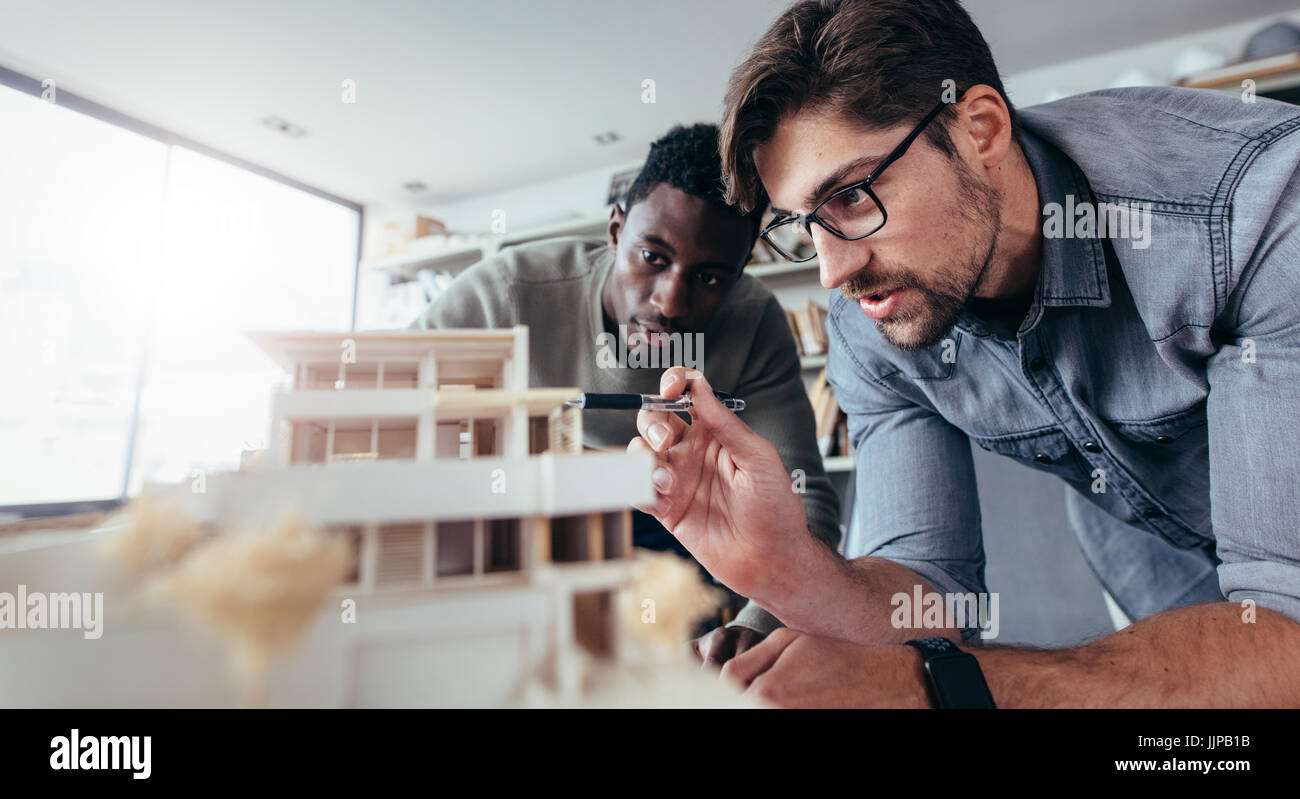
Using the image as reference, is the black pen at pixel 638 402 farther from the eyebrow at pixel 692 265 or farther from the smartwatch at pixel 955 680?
the smartwatch at pixel 955 680

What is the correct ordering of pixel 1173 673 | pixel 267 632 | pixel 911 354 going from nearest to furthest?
pixel 267 632, pixel 1173 673, pixel 911 354

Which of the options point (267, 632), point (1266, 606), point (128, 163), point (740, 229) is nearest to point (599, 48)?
point (740, 229)

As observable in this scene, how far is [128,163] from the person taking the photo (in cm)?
28

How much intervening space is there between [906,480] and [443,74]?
536 mm

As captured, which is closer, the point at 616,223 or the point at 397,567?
the point at 397,567

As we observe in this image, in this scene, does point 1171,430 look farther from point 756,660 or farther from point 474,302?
point 474,302

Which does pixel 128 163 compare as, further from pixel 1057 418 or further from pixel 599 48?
pixel 1057 418

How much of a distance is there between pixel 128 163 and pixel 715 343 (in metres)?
0.30

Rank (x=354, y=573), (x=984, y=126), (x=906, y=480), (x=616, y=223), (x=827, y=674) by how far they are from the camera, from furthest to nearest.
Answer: (x=906, y=480) < (x=984, y=126) < (x=616, y=223) < (x=827, y=674) < (x=354, y=573)

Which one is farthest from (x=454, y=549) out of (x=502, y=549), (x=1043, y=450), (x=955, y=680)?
(x=1043, y=450)

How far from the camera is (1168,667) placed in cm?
32

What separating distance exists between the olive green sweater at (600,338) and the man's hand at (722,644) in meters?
0.02

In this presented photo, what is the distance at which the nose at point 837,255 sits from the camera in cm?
46

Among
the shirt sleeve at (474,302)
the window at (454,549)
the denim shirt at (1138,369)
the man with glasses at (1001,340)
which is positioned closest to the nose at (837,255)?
the man with glasses at (1001,340)
